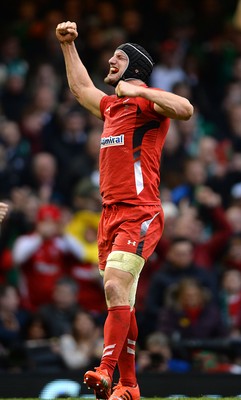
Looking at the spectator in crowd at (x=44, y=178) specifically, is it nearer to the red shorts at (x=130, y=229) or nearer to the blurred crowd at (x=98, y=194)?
the blurred crowd at (x=98, y=194)

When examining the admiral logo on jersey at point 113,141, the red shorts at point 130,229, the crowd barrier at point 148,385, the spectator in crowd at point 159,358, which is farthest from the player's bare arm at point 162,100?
the spectator in crowd at point 159,358

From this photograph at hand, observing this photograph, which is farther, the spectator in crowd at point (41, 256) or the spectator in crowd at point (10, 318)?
the spectator in crowd at point (41, 256)

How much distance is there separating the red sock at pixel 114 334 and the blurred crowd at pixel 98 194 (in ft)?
10.3

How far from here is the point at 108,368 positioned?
7773 millimetres

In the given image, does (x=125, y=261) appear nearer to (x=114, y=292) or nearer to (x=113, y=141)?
(x=114, y=292)

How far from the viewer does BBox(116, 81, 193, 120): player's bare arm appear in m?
7.82

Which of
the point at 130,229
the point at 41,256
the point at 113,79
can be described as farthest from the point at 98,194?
the point at 130,229

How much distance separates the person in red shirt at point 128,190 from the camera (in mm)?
7902

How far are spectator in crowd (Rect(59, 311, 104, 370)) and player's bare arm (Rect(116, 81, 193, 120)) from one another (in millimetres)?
3764

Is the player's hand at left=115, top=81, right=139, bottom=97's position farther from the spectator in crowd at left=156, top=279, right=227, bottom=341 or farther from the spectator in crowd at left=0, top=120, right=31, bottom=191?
the spectator in crowd at left=0, top=120, right=31, bottom=191

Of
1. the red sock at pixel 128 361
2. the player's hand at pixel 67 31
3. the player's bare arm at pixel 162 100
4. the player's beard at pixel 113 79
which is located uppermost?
the player's hand at pixel 67 31

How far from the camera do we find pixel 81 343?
1132 centimetres

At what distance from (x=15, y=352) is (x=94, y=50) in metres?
6.02

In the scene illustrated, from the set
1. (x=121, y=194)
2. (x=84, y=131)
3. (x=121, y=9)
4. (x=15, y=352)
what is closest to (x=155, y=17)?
(x=121, y=9)
